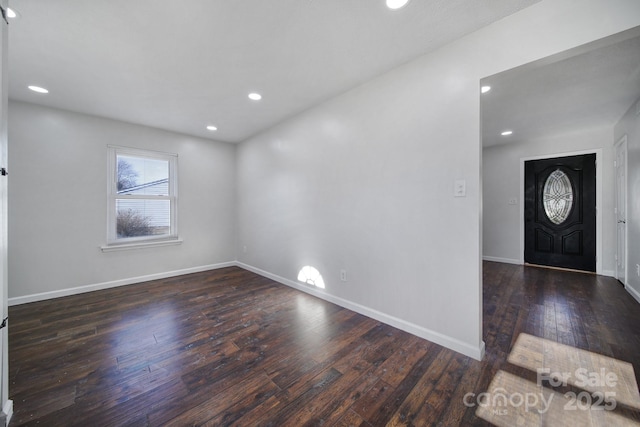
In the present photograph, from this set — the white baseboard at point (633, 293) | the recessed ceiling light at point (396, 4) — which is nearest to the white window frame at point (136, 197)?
the recessed ceiling light at point (396, 4)

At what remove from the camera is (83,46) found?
78.5 inches

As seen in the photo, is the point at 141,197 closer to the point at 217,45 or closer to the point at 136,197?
the point at 136,197

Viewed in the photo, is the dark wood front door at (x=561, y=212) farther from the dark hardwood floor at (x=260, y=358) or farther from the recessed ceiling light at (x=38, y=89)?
the recessed ceiling light at (x=38, y=89)

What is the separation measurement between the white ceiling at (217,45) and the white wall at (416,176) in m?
0.20

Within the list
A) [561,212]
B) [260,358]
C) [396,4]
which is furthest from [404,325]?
[561,212]

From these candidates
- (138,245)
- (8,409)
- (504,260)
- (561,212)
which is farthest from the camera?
(504,260)

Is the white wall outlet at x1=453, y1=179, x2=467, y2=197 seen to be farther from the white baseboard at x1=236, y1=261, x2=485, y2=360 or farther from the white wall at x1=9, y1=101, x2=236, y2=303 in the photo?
the white wall at x1=9, y1=101, x2=236, y2=303

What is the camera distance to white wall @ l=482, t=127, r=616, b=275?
3998 mm

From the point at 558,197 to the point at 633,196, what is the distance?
152 cm

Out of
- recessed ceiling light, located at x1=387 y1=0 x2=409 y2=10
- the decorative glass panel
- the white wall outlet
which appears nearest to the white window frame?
recessed ceiling light, located at x1=387 y1=0 x2=409 y2=10

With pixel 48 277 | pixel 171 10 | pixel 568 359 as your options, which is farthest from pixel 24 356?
pixel 568 359

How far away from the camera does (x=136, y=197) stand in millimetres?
3861

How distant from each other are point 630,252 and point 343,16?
480 centimetres

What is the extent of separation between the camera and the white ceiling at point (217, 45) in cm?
163
